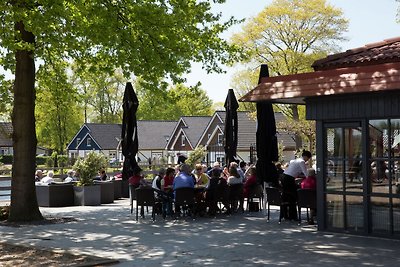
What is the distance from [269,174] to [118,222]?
4002 mm

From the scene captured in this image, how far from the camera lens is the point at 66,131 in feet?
245

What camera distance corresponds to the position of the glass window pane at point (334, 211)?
1250 cm

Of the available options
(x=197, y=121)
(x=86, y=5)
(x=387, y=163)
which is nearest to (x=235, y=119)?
(x=86, y=5)

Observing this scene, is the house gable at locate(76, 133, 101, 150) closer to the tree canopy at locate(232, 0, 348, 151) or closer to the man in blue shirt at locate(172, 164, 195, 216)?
the tree canopy at locate(232, 0, 348, 151)

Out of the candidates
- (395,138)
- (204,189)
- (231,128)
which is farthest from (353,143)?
(231,128)

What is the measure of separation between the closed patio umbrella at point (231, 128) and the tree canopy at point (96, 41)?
9.20ft

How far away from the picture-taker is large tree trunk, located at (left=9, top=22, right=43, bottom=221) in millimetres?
15805

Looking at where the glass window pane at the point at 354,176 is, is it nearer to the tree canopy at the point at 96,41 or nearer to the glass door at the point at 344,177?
the glass door at the point at 344,177

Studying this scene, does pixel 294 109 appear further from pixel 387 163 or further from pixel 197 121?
pixel 387 163

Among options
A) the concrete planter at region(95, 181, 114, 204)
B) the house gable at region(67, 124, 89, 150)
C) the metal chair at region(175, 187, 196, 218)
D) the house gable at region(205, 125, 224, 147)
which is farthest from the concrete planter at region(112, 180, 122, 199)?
the house gable at region(67, 124, 89, 150)

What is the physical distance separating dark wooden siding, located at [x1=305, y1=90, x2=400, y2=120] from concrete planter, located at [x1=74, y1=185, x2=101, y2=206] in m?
10.4

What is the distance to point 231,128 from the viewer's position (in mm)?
20344

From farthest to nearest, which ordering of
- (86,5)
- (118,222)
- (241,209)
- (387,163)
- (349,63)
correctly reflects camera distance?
1. (241,209)
2. (118,222)
3. (86,5)
4. (349,63)
5. (387,163)

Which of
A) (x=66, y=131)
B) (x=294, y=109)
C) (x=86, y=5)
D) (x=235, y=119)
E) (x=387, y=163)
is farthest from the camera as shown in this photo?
(x=66, y=131)
